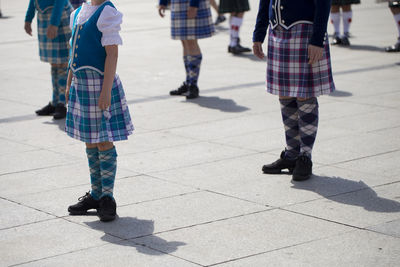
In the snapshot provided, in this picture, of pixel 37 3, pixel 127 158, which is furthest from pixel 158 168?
pixel 37 3

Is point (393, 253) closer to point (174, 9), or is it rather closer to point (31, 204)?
point (31, 204)

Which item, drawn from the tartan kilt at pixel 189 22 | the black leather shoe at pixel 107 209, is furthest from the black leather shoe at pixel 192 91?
the black leather shoe at pixel 107 209

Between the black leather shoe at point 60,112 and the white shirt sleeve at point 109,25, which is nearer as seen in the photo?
the white shirt sleeve at point 109,25

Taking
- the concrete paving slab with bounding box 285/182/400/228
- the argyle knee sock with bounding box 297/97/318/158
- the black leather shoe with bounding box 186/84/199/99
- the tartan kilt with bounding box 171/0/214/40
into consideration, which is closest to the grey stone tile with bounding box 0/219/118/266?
the concrete paving slab with bounding box 285/182/400/228

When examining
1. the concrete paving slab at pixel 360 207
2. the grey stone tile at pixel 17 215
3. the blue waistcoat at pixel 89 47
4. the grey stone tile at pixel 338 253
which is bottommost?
the grey stone tile at pixel 17 215

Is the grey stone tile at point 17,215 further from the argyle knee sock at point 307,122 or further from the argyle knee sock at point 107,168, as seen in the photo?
the argyle knee sock at point 307,122

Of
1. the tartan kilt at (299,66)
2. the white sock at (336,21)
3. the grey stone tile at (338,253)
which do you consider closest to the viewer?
the grey stone tile at (338,253)

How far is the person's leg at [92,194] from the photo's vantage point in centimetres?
504

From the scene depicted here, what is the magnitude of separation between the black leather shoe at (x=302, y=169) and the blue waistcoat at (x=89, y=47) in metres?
1.70

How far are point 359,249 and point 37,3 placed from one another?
17.1 ft

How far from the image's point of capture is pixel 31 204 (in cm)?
531

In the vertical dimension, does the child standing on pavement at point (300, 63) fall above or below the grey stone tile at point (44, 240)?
above

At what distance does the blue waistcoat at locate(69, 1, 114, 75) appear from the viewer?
4.76m

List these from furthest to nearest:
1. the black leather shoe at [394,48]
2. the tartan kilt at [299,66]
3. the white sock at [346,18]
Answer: the white sock at [346,18], the black leather shoe at [394,48], the tartan kilt at [299,66]
